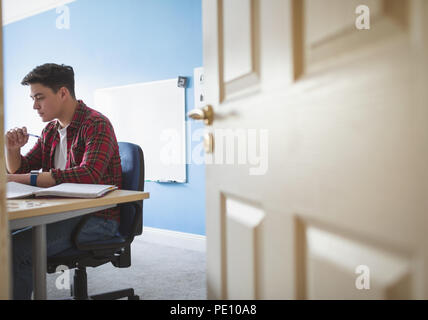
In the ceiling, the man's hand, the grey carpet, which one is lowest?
the grey carpet

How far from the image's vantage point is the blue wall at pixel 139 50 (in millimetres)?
3029

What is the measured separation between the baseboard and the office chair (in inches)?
43.1

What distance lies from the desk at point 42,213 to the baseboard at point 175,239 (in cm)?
173

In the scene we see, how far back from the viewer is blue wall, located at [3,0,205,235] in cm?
303

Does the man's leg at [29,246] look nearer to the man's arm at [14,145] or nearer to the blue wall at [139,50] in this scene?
the man's arm at [14,145]

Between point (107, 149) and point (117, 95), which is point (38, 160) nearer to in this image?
point (107, 149)

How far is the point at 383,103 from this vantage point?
48cm

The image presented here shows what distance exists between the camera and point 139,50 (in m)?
3.36

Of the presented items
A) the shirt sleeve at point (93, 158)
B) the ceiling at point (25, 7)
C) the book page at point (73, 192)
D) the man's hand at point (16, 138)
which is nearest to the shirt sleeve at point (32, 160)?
the man's hand at point (16, 138)

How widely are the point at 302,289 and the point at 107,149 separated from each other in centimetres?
117

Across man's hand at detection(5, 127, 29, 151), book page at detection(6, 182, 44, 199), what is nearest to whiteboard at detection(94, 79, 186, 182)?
man's hand at detection(5, 127, 29, 151)

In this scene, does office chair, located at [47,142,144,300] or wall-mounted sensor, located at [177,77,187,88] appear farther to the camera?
wall-mounted sensor, located at [177,77,187,88]

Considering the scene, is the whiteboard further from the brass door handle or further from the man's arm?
the brass door handle

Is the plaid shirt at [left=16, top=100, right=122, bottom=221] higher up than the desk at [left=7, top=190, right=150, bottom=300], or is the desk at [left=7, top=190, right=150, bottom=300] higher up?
the plaid shirt at [left=16, top=100, right=122, bottom=221]
